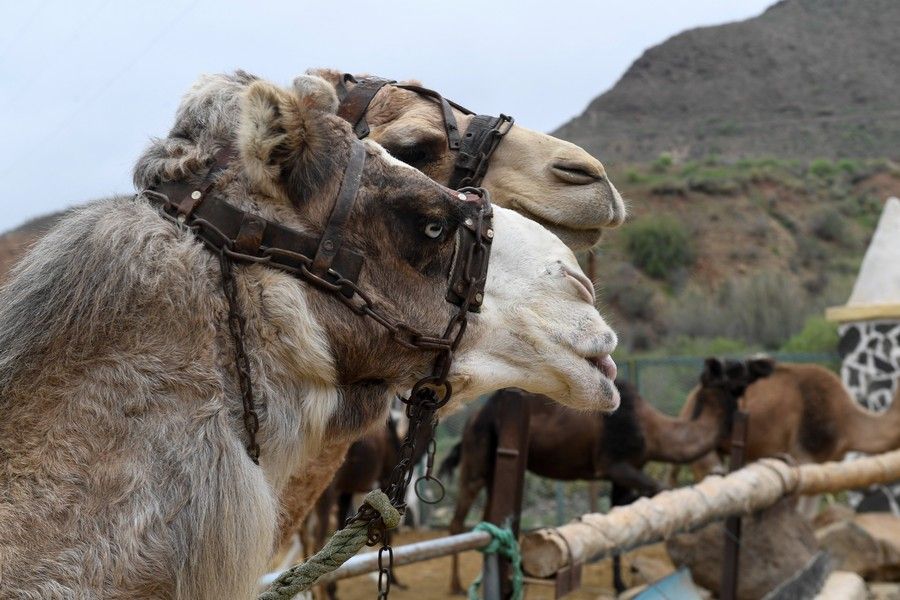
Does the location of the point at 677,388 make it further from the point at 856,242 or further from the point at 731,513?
the point at 856,242

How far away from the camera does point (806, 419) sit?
36.5 ft

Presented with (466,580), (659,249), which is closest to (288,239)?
(466,580)

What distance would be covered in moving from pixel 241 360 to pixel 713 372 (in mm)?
8702

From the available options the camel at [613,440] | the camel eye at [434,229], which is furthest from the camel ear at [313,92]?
the camel at [613,440]

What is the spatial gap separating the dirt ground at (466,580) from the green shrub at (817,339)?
9006 millimetres

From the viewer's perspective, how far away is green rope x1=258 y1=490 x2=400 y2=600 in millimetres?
1977

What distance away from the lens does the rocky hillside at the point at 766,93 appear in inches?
1809

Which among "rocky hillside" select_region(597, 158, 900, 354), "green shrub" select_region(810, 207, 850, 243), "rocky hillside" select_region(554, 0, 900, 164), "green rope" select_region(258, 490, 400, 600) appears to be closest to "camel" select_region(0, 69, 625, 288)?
"green rope" select_region(258, 490, 400, 600)

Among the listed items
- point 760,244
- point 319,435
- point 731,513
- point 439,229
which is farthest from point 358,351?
point 760,244

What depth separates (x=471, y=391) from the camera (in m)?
2.05

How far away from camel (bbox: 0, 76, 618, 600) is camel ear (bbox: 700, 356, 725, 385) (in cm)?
811

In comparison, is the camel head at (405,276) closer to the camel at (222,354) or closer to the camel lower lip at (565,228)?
the camel at (222,354)

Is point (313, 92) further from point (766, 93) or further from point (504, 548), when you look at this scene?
point (766, 93)

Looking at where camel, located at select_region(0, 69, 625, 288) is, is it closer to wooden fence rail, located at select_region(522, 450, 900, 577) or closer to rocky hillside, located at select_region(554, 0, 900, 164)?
wooden fence rail, located at select_region(522, 450, 900, 577)
